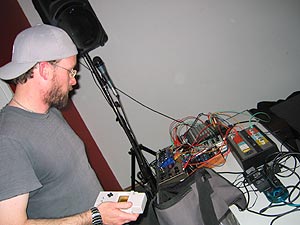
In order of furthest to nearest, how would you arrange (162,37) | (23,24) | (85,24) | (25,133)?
(162,37), (23,24), (85,24), (25,133)

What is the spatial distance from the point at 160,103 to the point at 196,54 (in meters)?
0.51

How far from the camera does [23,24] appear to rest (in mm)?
1691

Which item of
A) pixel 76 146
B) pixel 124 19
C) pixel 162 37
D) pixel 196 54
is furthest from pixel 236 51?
pixel 76 146

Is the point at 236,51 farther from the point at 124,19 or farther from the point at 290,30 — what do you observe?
the point at 124,19

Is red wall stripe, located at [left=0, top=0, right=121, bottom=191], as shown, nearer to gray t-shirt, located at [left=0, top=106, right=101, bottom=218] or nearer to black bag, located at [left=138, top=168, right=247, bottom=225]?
gray t-shirt, located at [left=0, top=106, right=101, bottom=218]

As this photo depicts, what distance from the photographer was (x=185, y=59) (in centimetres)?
198

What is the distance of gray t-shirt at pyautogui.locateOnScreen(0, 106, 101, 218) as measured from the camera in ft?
2.79

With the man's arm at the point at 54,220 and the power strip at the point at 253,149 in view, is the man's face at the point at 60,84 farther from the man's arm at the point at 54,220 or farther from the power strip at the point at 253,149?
the power strip at the point at 253,149

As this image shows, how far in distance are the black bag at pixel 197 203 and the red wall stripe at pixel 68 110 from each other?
1.13 m

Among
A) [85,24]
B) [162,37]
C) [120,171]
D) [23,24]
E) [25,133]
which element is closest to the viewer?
[25,133]

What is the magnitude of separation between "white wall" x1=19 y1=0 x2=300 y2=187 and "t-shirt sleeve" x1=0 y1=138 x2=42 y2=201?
45.5 inches

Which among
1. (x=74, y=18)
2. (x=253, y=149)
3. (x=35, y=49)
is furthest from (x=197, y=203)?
(x=74, y=18)

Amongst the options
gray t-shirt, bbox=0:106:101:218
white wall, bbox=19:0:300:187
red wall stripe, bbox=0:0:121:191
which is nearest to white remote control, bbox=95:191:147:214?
gray t-shirt, bbox=0:106:101:218

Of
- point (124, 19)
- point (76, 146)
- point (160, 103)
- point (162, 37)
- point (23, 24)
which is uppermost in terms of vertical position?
point (23, 24)
